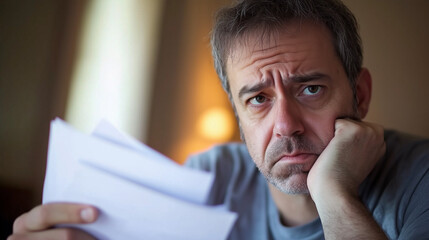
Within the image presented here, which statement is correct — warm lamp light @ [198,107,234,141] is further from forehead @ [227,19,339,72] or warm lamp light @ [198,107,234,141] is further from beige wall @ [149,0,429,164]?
forehead @ [227,19,339,72]

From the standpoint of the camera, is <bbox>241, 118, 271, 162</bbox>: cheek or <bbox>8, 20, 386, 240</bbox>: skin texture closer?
<bbox>8, 20, 386, 240</bbox>: skin texture

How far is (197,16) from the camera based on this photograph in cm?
218

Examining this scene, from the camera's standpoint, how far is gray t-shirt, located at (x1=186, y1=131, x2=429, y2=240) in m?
0.91

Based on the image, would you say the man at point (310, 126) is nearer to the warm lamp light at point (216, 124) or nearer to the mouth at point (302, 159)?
the mouth at point (302, 159)

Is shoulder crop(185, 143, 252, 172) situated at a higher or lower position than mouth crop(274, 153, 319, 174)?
lower

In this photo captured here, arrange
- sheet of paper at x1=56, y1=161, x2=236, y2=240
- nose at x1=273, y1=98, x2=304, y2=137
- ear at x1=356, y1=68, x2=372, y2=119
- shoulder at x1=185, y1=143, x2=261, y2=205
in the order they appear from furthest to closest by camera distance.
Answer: shoulder at x1=185, y1=143, x2=261, y2=205, ear at x1=356, y1=68, x2=372, y2=119, nose at x1=273, y1=98, x2=304, y2=137, sheet of paper at x1=56, y1=161, x2=236, y2=240

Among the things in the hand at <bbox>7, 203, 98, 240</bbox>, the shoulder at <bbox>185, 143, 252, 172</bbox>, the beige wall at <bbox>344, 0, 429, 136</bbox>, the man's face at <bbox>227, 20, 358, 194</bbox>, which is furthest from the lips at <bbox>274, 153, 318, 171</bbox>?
the beige wall at <bbox>344, 0, 429, 136</bbox>

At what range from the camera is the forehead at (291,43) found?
1.01 meters

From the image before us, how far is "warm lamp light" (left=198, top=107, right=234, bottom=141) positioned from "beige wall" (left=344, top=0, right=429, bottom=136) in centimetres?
92

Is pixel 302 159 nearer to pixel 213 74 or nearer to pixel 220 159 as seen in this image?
pixel 220 159

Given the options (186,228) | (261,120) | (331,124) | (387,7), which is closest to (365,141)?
(331,124)

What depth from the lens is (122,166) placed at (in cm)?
68

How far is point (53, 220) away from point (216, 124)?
1.65 meters

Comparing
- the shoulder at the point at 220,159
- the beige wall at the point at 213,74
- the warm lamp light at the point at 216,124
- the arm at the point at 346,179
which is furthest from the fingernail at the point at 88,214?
the warm lamp light at the point at 216,124
